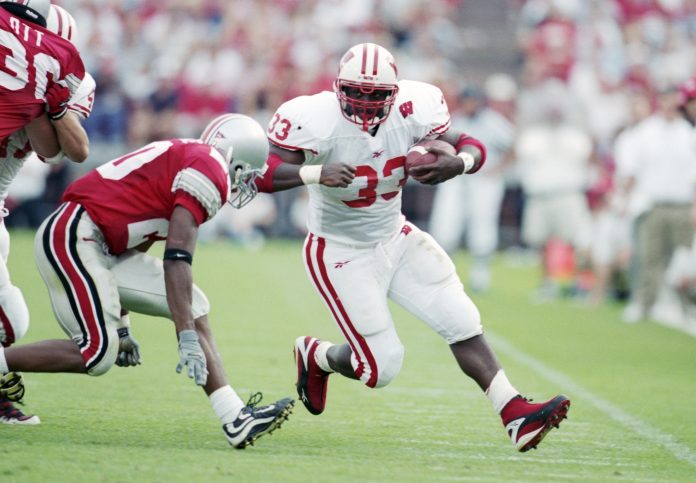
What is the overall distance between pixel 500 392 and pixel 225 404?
1.13 m

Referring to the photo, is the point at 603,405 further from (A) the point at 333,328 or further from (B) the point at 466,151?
(A) the point at 333,328

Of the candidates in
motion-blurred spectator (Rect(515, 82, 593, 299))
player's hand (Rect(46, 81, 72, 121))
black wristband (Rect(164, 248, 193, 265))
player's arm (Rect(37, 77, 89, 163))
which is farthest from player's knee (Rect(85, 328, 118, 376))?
motion-blurred spectator (Rect(515, 82, 593, 299))

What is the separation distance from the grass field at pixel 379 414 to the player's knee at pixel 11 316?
378 mm

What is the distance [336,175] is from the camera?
4.84 m

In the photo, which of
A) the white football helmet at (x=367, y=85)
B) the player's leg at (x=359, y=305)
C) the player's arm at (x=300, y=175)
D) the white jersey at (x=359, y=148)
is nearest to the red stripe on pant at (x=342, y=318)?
the player's leg at (x=359, y=305)

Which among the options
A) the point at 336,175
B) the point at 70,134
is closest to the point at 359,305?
the point at 336,175

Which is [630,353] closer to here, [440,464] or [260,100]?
[440,464]

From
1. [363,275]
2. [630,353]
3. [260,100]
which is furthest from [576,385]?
[260,100]

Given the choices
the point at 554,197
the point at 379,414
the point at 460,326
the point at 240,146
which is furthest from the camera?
the point at 554,197

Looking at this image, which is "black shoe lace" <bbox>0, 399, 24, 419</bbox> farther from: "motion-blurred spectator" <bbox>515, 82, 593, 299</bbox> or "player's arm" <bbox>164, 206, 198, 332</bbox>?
"motion-blurred spectator" <bbox>515, 82, 593, 299</bbox>

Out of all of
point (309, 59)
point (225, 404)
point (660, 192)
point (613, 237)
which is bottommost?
point (613, 237)

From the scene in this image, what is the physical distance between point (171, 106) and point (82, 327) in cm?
1144

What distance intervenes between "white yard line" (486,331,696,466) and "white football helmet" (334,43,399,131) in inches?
72.0

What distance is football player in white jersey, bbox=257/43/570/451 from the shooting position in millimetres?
4984
